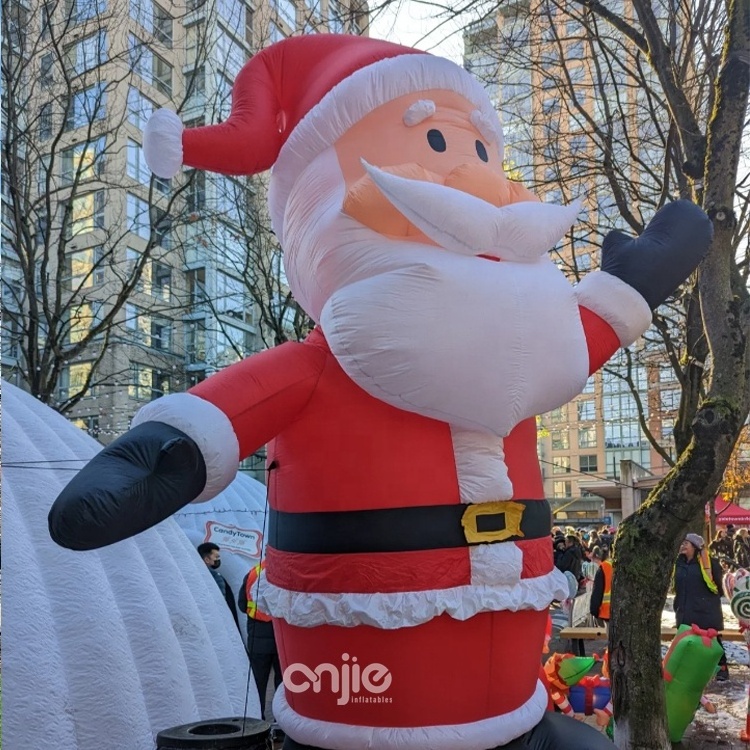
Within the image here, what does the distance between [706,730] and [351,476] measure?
525 cm

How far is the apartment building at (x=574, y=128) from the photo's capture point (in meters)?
7.94

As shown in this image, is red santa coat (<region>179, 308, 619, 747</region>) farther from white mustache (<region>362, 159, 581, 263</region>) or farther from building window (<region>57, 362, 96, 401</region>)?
building window (<region>57, 362, 96, 401</region>)

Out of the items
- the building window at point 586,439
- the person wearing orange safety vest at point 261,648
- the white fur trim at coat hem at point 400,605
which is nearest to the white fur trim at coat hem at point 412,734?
the white fur trim at coat hem at point 400,605

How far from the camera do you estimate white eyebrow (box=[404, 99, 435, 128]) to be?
2.67m

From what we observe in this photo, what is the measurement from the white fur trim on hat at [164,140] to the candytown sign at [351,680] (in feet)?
5.74

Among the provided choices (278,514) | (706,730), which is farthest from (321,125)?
(706,730)

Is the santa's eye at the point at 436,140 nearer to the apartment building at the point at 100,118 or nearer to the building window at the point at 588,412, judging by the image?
the apartment building at the point at 100,118

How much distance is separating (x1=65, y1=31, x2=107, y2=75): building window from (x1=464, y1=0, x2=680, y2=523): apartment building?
422 cm

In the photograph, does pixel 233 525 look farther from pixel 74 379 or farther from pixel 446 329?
pixel 74 379

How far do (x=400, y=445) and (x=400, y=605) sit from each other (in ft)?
1.57

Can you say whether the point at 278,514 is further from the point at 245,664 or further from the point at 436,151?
the point at 245,664

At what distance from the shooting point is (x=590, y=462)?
47.2 metres

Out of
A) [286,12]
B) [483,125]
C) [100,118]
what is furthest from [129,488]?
[100,118]

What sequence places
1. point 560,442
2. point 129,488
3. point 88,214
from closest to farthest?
point 129,488 → point 88,214 → point 560,442
